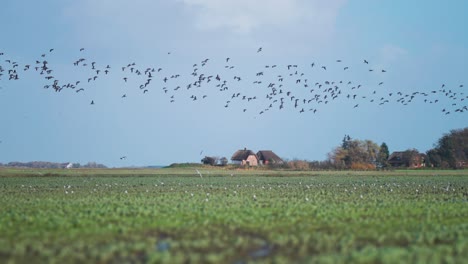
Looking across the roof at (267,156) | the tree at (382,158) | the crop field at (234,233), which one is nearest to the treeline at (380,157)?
the tree at (382,158)

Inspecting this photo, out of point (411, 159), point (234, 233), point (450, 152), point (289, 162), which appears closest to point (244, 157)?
point (289, 162)

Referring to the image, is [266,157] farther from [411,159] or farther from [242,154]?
[411,159]

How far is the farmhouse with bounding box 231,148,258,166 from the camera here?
145250 mm

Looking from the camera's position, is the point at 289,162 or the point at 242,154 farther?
the point at 242,154

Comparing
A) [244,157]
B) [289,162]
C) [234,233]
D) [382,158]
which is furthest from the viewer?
[244,157]

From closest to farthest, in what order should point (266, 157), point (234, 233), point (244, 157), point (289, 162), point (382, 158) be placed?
1. point (234, 233)
2. point (289, 162)
3. point (382, 158)
4. point (244, 157)
5. point (266, 157)

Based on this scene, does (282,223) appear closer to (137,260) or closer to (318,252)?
(318,252)

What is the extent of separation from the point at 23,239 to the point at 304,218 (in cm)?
1087

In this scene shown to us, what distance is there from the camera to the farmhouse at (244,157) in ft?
477

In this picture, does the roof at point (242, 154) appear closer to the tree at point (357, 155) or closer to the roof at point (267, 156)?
the roof at point (267, 156)

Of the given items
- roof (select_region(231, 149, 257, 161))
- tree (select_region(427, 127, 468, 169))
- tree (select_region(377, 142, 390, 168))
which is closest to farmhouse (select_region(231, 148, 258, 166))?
roof (select_region(231, 149, 257, 161))

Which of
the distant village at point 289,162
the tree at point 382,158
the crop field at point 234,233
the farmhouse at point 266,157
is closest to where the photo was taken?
the crop field at point 234,233

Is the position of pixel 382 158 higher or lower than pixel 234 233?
higher

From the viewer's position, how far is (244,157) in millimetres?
145250
